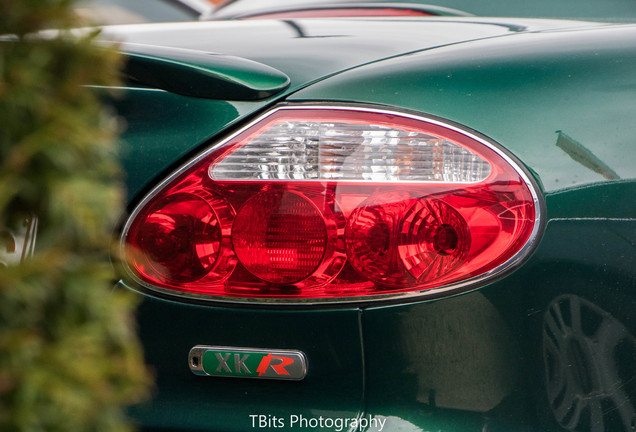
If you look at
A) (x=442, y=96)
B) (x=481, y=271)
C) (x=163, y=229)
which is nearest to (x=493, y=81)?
(x=442, y=96)

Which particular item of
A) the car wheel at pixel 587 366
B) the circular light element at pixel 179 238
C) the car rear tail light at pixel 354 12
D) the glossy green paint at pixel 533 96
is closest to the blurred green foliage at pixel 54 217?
the circular light element at pixel 179 238

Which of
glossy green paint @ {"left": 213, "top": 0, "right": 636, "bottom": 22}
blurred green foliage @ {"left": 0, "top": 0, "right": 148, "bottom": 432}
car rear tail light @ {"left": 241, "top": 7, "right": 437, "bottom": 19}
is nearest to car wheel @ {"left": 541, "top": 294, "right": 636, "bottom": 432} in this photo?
blurred green foliage @ {"left": 0, "top": 0, "right": 148, "bottom": 432}

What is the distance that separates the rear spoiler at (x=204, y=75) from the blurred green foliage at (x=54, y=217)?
1.56 ft

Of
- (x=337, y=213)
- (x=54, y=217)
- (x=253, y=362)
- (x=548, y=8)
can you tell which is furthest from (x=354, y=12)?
(x=54, y=217)

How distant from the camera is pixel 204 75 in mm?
1470

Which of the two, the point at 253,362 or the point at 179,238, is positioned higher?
the point at 179,238

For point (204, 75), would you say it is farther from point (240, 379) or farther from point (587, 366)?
point (587, 366)

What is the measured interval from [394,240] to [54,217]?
673 millimetres

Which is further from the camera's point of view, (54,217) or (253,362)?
(253,362)

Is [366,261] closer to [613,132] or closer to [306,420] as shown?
[306,420]

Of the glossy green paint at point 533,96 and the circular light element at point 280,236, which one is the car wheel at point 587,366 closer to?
the glossy green paint at point 533,96

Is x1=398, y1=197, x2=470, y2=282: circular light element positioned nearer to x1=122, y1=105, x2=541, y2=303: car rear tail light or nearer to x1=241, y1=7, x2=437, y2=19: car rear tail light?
x1=122, y1=105, x2=541, y2=303: car rear tail light

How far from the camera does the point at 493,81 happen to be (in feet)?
4.72

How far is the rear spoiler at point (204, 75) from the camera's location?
1.47 m
